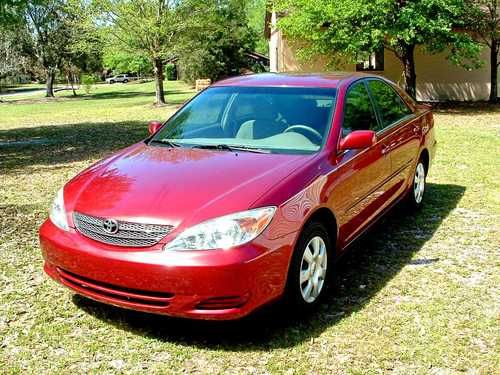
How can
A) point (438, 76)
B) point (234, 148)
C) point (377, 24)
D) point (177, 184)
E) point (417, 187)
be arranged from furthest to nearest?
1. point (438, 76)
2. point (377, 24)
3. point (417, 187)
4. point (234, 148)
5. point (177, 184)

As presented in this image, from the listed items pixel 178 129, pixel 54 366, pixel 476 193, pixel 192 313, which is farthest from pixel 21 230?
pixel 476 193

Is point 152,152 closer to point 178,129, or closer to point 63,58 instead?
point 178,129

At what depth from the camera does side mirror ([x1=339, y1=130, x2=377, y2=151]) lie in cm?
418

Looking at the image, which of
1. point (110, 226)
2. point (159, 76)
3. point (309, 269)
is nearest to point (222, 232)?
point (110, 226)

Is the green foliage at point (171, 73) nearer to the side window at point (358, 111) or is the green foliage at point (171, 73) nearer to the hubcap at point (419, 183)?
the hubcap at point (419, 183)

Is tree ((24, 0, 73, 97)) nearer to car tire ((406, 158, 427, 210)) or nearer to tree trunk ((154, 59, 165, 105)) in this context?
tree trunk ((154, 59, 165, 105))

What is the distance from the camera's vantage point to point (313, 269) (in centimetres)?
383

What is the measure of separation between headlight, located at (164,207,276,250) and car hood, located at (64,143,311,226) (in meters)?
0.05

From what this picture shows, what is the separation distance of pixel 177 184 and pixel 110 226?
0.52 m

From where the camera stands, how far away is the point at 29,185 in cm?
829

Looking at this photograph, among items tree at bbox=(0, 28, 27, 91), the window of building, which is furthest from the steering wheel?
tree at bbox=(0, 28, 27, 91)

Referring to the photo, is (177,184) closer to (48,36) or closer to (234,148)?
(234,148)

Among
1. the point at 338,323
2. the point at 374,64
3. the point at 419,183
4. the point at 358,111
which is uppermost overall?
the point at 374,64

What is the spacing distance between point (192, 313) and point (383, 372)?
1.16 m
